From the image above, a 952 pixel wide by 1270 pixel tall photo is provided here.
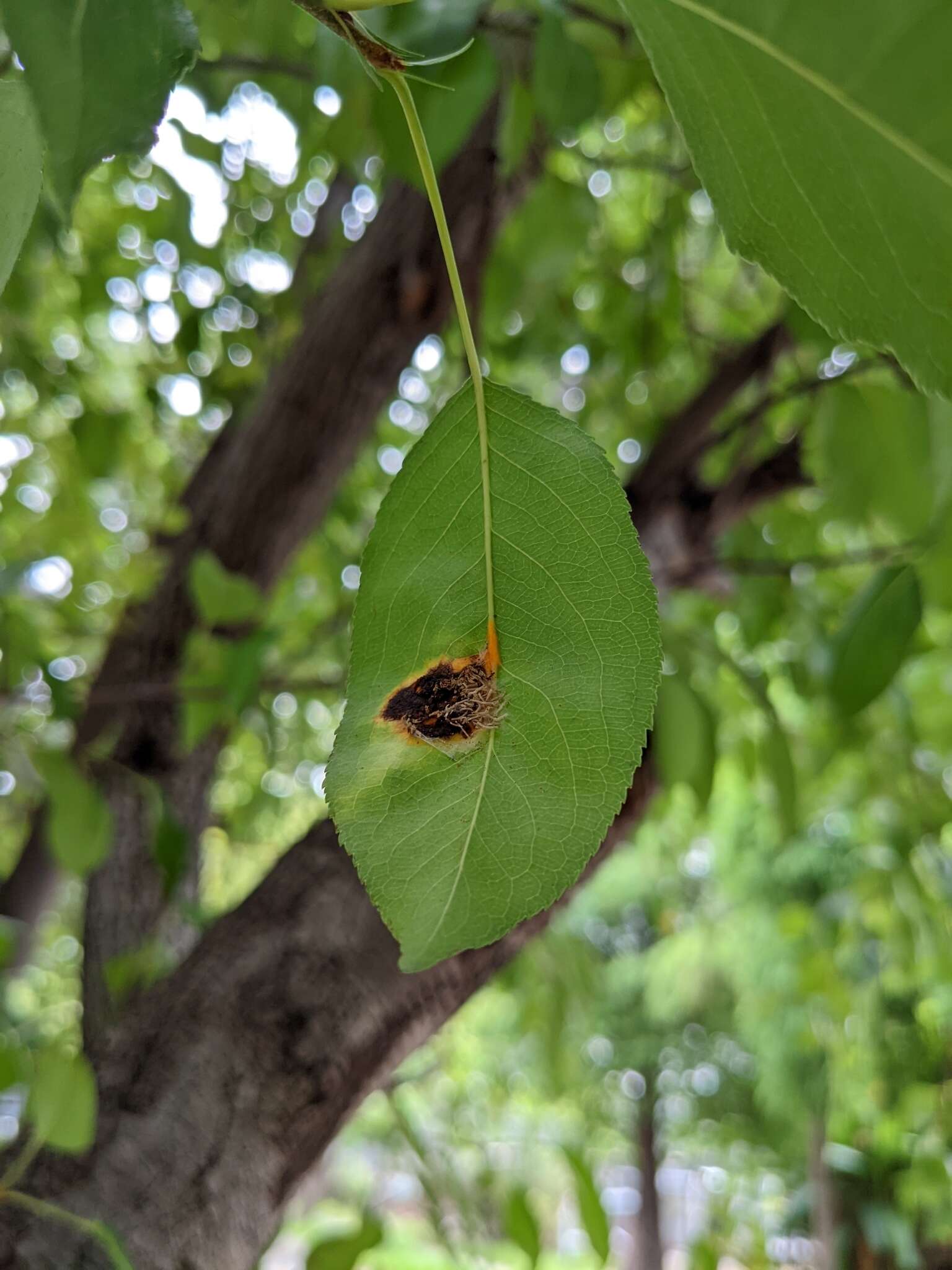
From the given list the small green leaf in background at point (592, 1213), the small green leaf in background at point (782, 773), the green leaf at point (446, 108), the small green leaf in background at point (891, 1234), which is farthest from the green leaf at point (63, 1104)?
the small green leaf in background at point (891, 1234)

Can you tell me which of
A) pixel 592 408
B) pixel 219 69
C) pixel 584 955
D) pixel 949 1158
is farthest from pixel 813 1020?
pixel 219 69

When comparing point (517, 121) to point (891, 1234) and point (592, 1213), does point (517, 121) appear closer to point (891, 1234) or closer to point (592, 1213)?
point (592, 1213)

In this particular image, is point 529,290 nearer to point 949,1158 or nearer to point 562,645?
point 562,645

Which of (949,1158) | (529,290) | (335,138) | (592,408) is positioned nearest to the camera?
(335,138)

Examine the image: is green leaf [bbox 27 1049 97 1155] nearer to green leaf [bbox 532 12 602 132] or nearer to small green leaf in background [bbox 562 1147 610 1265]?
small green leaf in background [bbox 562 1147 610 1265]

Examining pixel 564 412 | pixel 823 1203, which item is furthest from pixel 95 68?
pixel 823 1203

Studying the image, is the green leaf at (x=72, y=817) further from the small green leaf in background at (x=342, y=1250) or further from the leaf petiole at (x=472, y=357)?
the leaf petiole at (x=472, y=357)

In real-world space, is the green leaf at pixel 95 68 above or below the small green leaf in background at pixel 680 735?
above
